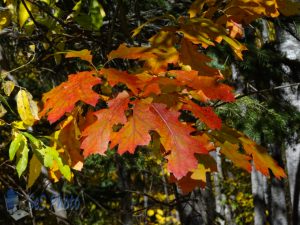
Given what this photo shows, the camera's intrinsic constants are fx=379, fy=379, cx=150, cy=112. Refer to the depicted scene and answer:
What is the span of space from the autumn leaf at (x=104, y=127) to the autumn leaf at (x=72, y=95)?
0.07 m

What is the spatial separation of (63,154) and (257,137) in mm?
1217

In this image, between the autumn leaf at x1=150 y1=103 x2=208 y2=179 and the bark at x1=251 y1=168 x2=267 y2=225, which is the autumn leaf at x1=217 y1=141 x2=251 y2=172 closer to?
the autumn leaf at x1=150 y1=103 x2=208 y2=179

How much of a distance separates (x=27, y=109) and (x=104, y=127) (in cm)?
60

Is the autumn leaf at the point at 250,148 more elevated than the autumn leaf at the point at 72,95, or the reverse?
the autumn leaf at the point at 72,95

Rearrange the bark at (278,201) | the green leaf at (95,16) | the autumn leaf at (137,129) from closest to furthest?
1. the autumn leaf at (137,129)
2. the green leaf at (95,16)
3. the bark at (278,201)

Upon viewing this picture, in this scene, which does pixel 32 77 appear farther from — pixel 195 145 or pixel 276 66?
pixel 195 145

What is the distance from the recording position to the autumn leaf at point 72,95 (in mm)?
1130

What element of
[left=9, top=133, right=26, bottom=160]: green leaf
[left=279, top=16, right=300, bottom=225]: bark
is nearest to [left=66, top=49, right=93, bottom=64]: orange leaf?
[left=9, top=133, right=26, bottom=160]: green leaf

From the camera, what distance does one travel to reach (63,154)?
1.63m

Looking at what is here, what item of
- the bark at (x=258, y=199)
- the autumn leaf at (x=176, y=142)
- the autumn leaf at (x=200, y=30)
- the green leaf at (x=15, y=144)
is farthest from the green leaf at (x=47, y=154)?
the bark at (x=258, y=199)

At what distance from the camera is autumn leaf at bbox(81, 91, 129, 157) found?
45.2 inches

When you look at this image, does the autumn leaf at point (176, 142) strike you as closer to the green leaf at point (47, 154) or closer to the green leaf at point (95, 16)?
the green leaf at point (47, 154)

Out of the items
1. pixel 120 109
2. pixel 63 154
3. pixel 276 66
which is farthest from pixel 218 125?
pixel 276 66

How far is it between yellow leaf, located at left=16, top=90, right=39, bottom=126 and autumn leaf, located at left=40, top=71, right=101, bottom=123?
414 mm
